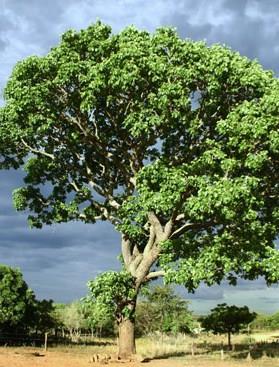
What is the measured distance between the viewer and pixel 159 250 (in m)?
30.2

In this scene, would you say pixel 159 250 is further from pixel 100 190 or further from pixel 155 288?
pixel 155 288

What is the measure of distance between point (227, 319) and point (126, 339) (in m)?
21.7

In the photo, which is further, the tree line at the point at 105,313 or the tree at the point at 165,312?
the tree at the point at 165,312

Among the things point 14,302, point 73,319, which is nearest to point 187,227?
point 14,302

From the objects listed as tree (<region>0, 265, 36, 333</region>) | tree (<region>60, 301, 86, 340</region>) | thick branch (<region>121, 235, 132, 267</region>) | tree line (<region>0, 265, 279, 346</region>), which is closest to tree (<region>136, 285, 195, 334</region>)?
tree line (<region>0, 265, 279, 346</region>)

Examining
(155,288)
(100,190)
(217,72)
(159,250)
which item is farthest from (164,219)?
(155,288)

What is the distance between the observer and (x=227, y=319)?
49.8m

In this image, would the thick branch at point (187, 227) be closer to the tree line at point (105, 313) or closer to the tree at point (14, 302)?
the tree line at point (105, 313)

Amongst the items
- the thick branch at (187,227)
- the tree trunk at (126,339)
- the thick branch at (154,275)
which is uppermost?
the thick branch at (187,227)

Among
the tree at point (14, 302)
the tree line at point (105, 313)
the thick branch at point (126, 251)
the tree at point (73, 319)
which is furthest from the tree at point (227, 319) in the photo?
the tree at point (73, 319)

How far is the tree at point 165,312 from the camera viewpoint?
244ft

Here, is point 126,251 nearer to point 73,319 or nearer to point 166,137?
point 166,137

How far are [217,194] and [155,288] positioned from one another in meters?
53.7

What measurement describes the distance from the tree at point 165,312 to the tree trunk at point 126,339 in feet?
141
